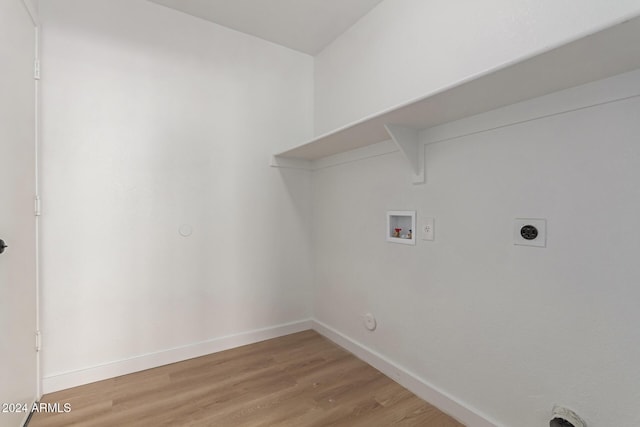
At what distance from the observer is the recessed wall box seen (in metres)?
1.76

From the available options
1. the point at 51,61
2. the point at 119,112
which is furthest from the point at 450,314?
the point at 51,61

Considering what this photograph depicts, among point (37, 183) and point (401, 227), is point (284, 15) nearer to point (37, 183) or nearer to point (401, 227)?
point (401, 227)

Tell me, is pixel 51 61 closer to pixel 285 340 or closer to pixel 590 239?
pixel 285 340

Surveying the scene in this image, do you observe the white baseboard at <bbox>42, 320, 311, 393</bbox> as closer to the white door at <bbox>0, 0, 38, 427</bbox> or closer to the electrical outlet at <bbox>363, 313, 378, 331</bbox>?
the white door at <bbox>0, 0, 38, 427</bbox>

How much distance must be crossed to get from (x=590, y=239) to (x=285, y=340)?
212cm

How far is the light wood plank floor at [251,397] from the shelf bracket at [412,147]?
1.27 meters

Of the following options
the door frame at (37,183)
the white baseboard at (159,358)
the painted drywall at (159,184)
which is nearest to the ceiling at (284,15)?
the painted drywall at (159,184)

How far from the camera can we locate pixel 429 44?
67.5 inches

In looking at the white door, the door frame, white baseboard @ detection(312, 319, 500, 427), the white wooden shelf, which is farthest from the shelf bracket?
the door frame

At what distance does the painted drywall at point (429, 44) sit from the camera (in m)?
1.18

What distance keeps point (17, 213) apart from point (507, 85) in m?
2.24

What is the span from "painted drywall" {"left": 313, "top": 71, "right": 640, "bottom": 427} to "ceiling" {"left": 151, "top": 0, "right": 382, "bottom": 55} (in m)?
1.15

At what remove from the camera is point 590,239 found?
1.09 metres

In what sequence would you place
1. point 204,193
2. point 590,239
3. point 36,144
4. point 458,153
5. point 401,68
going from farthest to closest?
point 204,193, point 401,68, point 36,144, point 458,153, point 590,239
